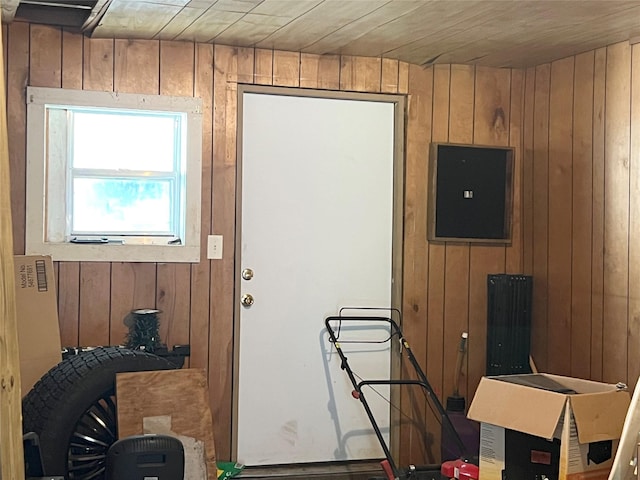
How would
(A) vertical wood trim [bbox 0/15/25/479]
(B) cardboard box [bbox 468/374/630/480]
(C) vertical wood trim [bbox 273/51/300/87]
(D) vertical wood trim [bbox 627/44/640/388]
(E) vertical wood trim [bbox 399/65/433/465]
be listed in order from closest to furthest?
1. (A) vertical wood trim [bbox 0/15/25/479]
2. (B) cardboard box [bbox 468/374/630/480]
3. (D) vertical wood trim [bbox 627/44/640/388]
4. (C) vertical wood trim [bbox 273/51/300/87]
5. (E) vertical wood trim [bbox 399/65/433/465]

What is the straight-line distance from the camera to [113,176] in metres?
4.37

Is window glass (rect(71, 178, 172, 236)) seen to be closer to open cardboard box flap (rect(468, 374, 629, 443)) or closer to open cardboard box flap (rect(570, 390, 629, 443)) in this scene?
open cardboard box flap (rect(468, 374, 629, 443))

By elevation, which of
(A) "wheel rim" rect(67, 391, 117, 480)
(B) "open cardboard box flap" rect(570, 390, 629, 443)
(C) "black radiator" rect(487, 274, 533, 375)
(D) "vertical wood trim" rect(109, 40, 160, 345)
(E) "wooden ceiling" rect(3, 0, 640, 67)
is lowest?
(A) "wheel rim" rect(67, 391, 117, 480)

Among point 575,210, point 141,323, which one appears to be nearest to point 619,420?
point 575,210

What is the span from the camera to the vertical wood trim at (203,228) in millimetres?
4410

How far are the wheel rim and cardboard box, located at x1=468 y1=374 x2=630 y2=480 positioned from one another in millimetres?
1665

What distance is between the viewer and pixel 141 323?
4.22m

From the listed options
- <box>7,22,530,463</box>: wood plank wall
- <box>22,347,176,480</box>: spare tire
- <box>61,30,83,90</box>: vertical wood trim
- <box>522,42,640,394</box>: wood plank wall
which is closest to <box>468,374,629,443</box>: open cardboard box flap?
<box>522,42,640,394</box>: wood plank wall

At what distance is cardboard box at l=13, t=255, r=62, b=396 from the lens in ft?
12.9

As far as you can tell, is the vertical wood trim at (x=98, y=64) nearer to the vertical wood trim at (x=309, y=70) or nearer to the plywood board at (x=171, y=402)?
the vertical wood trim at (x=309, y=70)

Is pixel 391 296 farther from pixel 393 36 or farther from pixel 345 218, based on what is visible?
pixel 393 36

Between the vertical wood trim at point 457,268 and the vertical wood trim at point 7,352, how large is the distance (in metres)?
3.01

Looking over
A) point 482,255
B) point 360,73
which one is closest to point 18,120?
point 360,73

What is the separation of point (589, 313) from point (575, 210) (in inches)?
21.6
